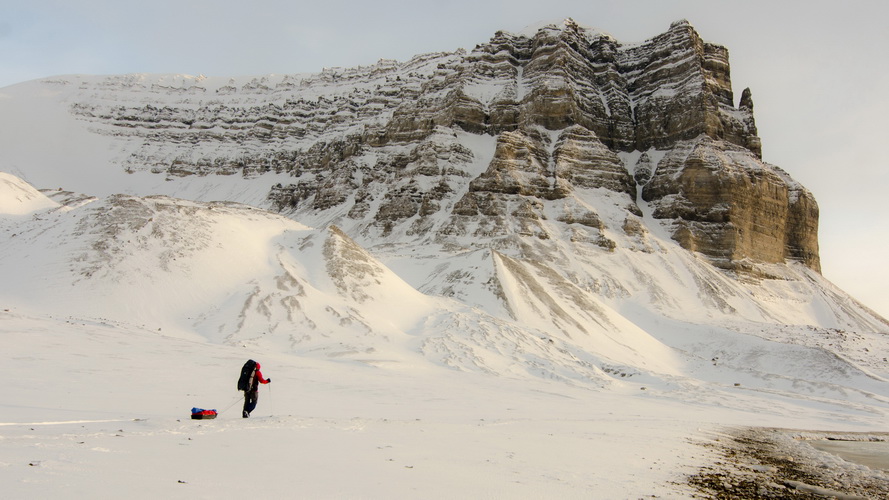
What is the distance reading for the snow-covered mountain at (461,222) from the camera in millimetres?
30672

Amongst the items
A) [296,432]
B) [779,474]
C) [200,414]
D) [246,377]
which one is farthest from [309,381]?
[779,474]

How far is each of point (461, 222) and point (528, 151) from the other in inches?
914

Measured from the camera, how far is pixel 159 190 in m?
135

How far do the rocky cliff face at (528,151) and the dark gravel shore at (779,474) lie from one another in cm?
6302

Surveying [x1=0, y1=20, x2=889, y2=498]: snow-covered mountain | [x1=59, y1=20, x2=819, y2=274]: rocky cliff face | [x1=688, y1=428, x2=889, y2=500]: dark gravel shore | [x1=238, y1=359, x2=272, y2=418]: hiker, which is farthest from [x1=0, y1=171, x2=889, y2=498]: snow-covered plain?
[x1=59, y1=20, x2=819, y2=274]: rocky cliff face

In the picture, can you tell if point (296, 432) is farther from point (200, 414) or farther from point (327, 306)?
point (327, 306)

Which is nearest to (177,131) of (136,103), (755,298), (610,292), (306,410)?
(136,103)

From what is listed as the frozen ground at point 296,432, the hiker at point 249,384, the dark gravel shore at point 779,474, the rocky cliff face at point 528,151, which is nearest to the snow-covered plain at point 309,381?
the frozen ground at point 296,432

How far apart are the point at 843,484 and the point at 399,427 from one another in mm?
8254

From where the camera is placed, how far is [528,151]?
10275 cm

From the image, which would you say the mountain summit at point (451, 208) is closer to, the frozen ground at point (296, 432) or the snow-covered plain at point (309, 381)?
the snow-covered plain at point (309, 381)

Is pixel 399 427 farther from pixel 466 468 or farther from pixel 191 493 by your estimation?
pixel 191 493

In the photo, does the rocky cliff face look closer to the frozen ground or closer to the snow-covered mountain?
the snow-covered mountain

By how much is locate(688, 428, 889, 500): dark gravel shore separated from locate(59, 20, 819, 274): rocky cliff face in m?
63.0
